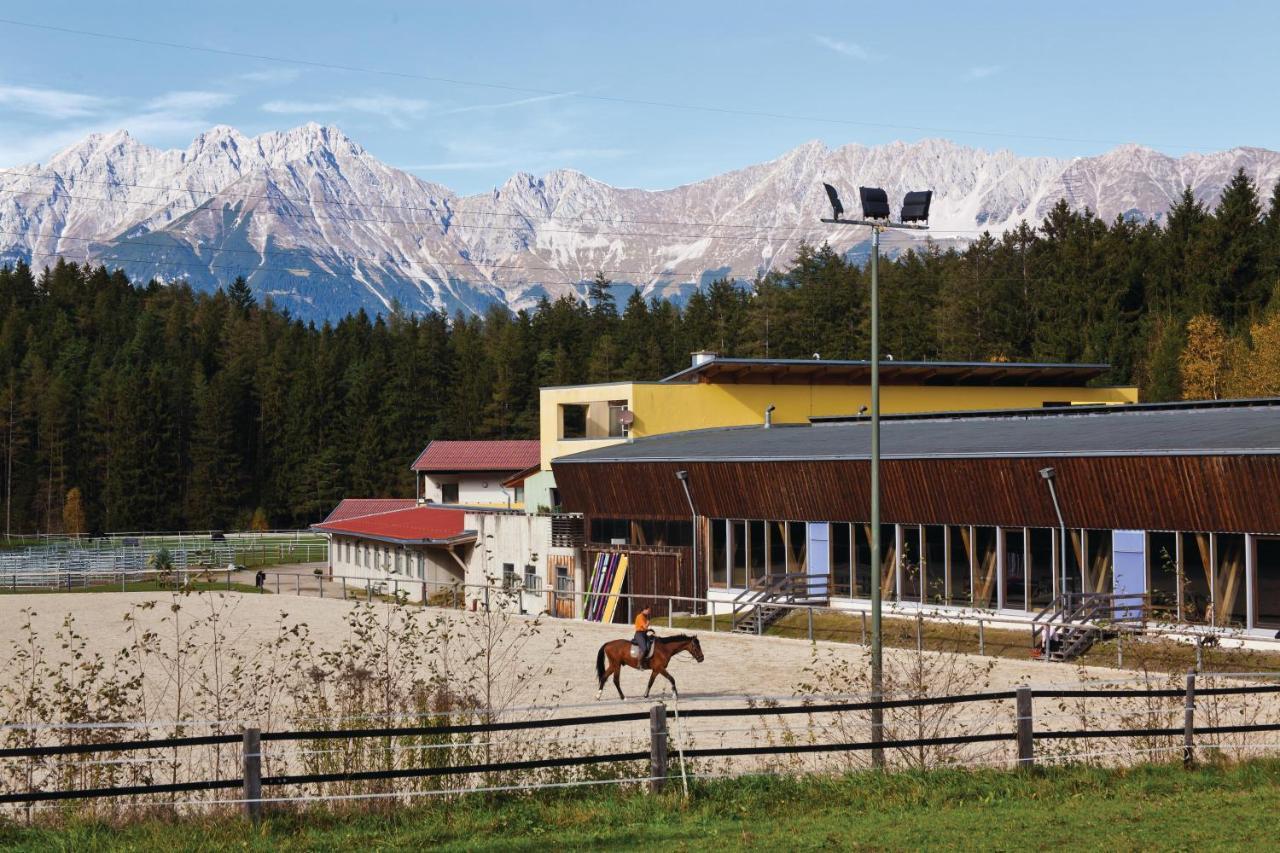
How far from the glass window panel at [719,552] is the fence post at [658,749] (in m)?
27.1

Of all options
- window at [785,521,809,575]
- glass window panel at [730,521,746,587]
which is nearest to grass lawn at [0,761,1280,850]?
window at [785,521,809,575]

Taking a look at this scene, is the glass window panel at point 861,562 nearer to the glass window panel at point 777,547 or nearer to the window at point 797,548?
the window at point 797,548

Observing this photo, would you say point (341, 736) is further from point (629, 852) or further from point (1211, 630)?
point (1211, 630)

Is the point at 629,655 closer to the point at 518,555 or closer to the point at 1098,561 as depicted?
the point at 1098,561

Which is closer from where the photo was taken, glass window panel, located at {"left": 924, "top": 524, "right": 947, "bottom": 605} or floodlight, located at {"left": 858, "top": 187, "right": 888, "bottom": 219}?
floodlight, located at {"left": 858, "top": 187, "right": 888, "bottom": 219}

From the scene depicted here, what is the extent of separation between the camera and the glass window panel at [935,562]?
35.9 metres

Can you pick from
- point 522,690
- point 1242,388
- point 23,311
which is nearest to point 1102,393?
point 1242,388

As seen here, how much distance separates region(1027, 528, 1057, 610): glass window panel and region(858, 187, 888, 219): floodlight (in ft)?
49.6

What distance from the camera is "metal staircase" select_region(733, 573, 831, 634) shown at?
122ft

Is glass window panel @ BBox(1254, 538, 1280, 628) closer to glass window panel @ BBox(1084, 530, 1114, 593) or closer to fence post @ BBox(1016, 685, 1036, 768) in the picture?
glass window panel @ BBox(1084, 530, 1114, 593)

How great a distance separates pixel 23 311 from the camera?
141m

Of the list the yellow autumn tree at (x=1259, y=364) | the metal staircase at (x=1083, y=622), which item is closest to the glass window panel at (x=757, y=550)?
the metal staircase at (x=1083, y=622)

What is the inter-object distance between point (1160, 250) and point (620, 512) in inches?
2142

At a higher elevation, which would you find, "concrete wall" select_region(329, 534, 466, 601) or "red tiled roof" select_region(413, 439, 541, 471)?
"red tiled roof" select_region(413, 439, 541, 471)
